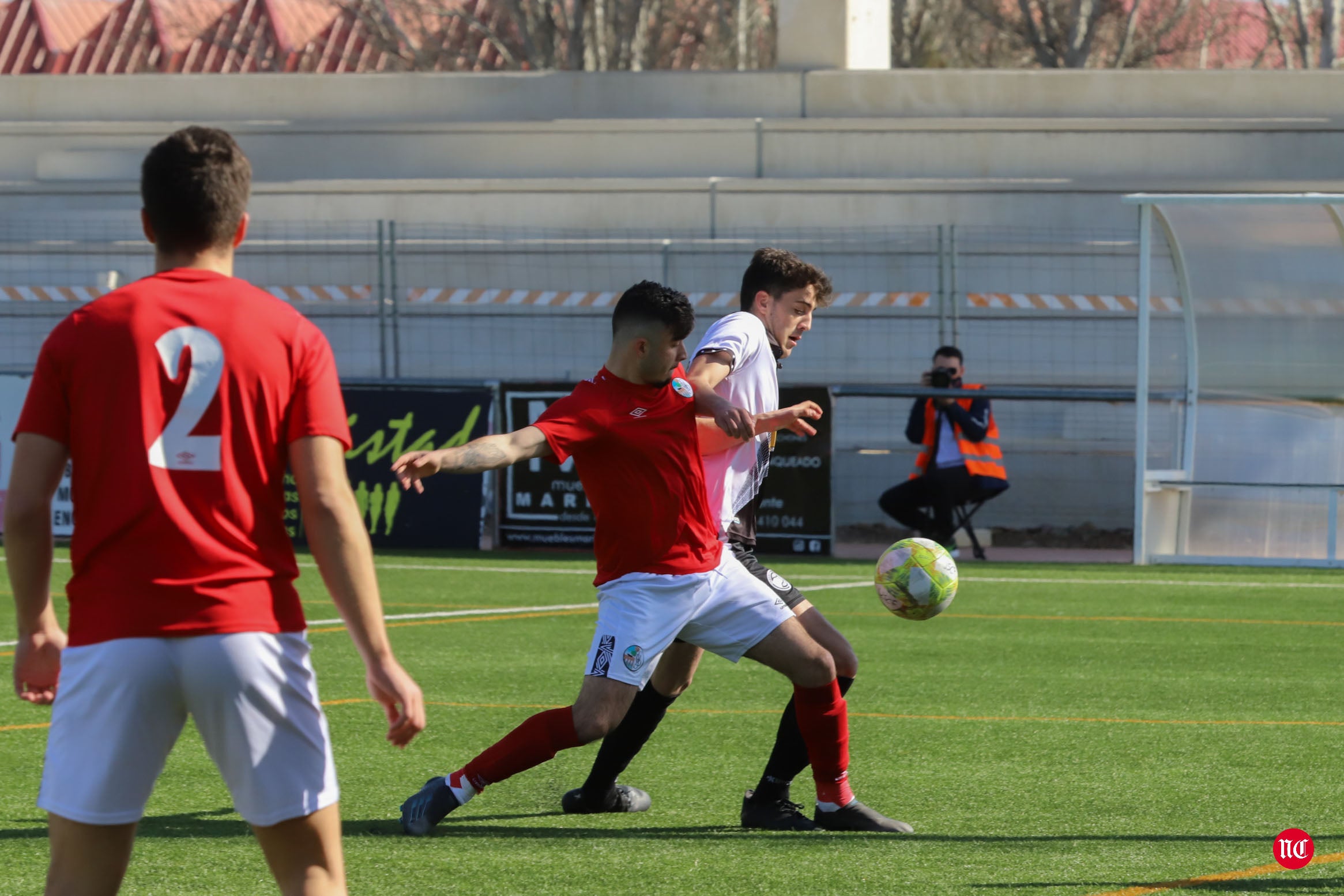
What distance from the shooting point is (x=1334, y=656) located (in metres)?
10.1

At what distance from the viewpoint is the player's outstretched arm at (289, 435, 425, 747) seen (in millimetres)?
3432

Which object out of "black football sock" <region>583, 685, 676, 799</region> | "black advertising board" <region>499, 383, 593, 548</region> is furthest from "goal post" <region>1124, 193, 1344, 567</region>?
"black football sock" <region>583, 685, 676, 799</region>

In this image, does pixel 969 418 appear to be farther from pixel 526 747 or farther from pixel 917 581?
pixel 526 747

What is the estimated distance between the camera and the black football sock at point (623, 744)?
Result: 6297 mm

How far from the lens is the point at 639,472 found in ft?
18.9

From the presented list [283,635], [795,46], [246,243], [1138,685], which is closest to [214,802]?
[283,635]

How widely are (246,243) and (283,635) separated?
1922 cm

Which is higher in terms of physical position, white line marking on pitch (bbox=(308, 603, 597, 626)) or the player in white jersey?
the player in white jersey

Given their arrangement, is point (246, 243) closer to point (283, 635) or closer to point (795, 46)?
point (795, 46)

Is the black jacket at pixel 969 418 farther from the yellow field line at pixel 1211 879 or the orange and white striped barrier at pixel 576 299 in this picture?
the yellow field line at pixel 1211 879

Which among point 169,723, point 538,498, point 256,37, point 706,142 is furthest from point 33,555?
point 256,37

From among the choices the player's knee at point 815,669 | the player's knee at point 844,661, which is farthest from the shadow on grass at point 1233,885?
the player's knee at point 844,661

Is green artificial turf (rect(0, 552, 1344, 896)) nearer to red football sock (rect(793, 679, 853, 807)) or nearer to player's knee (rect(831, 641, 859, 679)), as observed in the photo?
red football sock (rect(793, 679, 853, 807))

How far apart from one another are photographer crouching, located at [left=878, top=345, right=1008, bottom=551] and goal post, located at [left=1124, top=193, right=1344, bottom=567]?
50.9 inches
